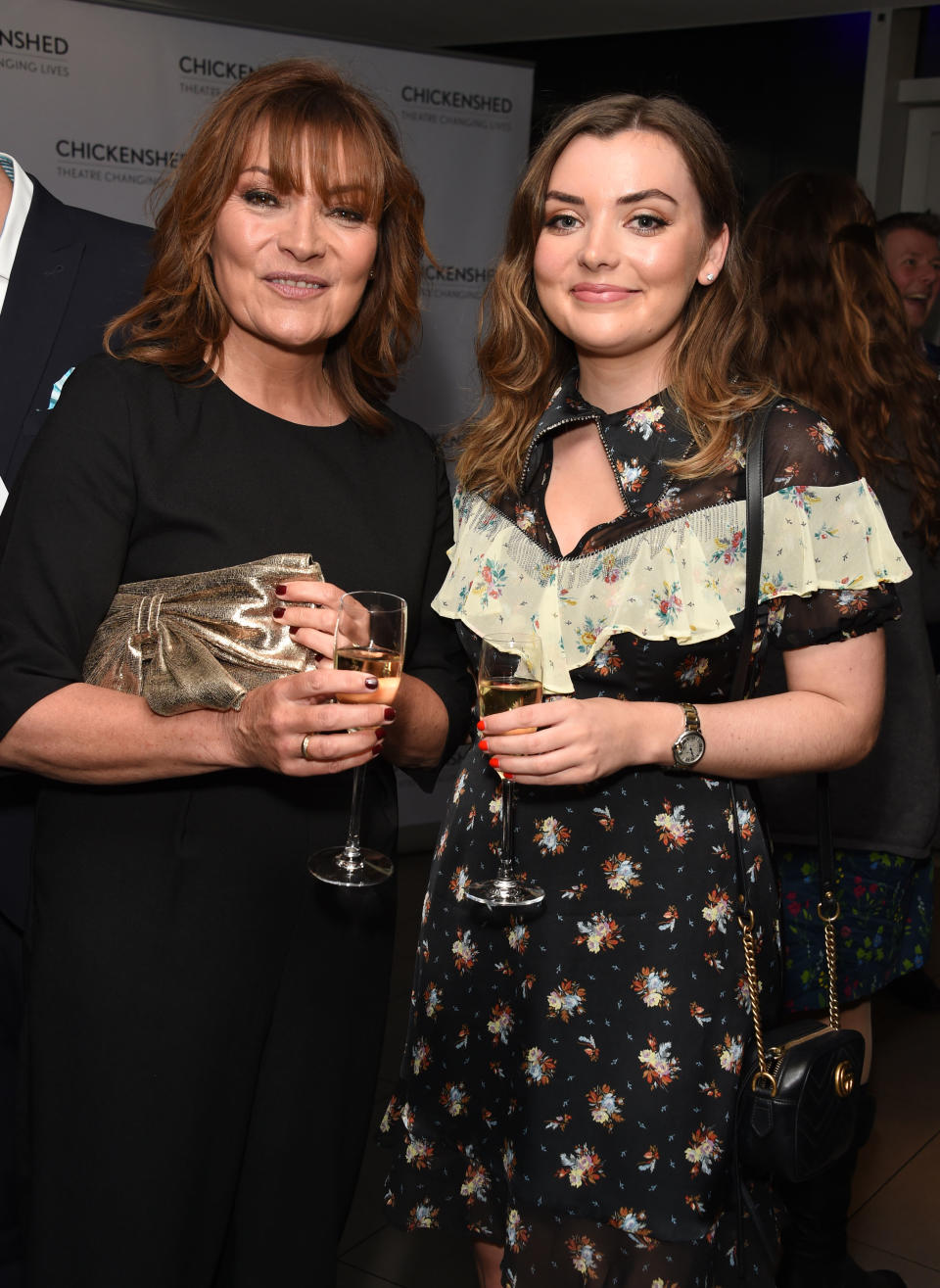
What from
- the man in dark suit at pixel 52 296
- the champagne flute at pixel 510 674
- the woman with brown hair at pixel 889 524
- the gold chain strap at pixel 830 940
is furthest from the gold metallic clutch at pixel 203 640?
the woman with brown hair at pixel 889 524

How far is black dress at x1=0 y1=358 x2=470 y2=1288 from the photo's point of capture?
5.65 ft

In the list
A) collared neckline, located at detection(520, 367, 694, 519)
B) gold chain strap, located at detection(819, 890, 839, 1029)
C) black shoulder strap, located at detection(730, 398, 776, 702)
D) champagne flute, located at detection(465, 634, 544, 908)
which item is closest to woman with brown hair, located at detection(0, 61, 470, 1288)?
champagne flute, located at detection(465, 634, 544, 908)

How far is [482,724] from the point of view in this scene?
5.53ft

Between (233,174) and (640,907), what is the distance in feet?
3.81

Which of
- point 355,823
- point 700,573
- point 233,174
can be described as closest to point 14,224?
point 233,174

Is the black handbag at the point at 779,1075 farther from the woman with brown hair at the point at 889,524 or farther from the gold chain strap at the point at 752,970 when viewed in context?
the woman with brown hair at the point at 889,524

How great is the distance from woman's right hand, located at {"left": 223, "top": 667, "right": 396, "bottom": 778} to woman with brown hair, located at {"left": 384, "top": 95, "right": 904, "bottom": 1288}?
6.8 inches

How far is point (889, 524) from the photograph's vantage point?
2.88 metres

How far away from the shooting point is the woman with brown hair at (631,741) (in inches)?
70.8

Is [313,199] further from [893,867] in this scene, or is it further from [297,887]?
[893,867]

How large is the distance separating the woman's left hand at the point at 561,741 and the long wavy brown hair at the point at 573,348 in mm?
405

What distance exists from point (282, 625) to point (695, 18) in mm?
4857

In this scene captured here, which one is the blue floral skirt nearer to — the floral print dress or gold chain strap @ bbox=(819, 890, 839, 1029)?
gold chain strap @ bbox=(819, 890, 839, 1029)

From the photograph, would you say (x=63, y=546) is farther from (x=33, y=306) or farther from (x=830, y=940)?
(x=830, y=940)
